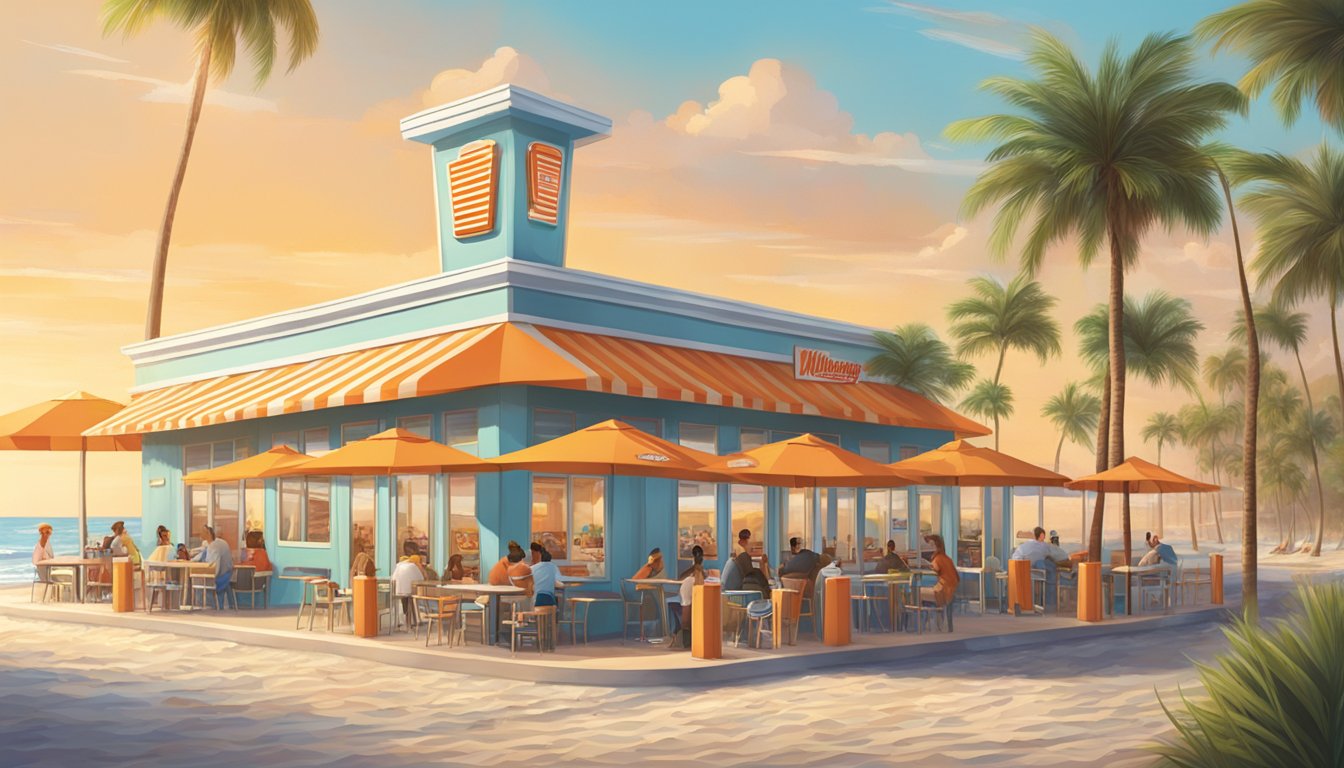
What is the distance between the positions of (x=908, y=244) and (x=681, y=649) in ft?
358

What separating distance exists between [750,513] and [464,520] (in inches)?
226

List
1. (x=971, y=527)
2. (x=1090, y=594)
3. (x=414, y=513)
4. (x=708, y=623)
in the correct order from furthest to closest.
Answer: (x=971, y=527) < (x=414, y=513) < (x=1090, y=594) < (x=708, y=623)

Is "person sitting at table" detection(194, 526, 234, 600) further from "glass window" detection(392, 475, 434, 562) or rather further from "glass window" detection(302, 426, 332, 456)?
"glass window" detection(392, 475, 434, 562)

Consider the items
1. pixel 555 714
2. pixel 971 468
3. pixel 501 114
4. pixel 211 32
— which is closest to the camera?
pixel 555 714

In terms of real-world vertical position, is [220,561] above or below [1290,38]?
below

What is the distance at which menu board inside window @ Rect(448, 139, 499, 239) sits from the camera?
23.3m

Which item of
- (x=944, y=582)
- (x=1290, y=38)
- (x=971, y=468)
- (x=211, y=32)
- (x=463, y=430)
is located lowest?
(x=944, y=582)

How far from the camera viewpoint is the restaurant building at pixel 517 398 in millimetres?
20844

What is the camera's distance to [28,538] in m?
103

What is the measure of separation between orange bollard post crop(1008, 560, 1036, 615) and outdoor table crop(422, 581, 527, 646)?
9.99 meters

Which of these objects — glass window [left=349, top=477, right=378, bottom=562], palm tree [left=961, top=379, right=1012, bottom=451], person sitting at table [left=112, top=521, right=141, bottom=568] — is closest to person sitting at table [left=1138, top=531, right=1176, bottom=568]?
glass window [left=349, top=477, right=378, bottom=562]

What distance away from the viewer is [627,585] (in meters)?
20.0

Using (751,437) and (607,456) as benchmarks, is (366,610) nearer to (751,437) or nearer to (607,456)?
(607,456)

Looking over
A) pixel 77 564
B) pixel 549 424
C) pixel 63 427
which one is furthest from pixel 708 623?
pixel 63 427
